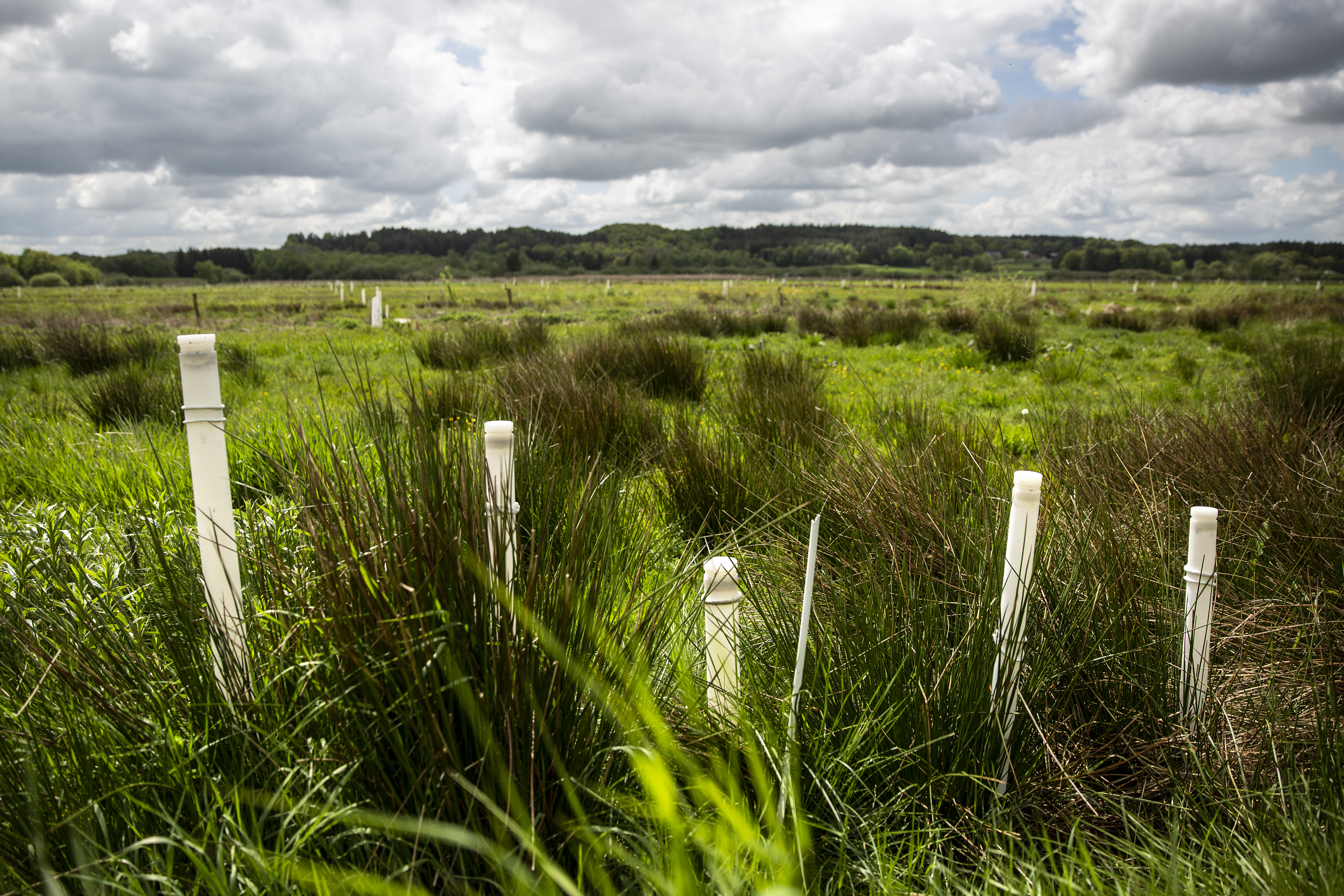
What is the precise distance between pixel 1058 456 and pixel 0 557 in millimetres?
3875

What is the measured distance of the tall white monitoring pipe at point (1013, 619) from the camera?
1.65 m

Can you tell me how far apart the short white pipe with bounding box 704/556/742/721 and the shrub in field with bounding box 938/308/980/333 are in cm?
1220

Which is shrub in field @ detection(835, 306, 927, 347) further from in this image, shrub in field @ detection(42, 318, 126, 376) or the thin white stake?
the thin white stake

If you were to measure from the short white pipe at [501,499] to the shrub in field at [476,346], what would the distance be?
18.5 feet

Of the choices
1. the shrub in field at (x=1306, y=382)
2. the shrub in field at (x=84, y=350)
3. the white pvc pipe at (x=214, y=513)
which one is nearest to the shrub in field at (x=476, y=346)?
the shrub in field at (x=84, y=350)

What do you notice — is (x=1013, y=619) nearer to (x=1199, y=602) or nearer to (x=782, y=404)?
(x=1199, y=602)

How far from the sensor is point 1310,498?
107 inches

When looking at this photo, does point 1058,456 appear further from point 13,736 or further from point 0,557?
point 0,557

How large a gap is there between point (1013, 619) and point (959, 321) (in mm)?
12936

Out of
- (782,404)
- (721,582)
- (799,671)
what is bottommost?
(799,671)

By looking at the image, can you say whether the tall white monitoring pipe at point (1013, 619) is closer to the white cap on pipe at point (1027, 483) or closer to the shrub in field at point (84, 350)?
the white cap on pipe at point (1027, 483)

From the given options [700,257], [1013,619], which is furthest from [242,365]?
[700,257]

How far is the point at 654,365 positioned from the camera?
673 cm

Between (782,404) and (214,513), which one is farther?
(782,404)
